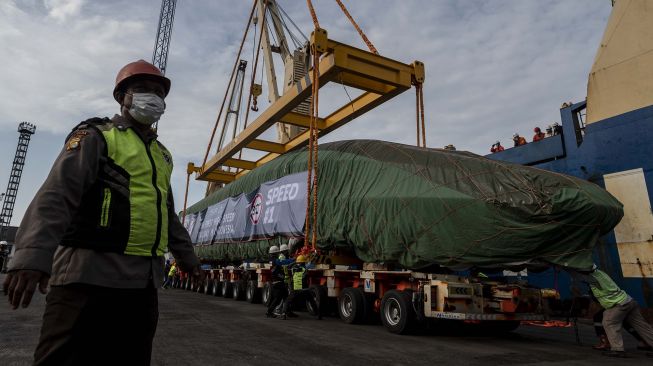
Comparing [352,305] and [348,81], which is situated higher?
[348,81]

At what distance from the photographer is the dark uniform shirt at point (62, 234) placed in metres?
1.55

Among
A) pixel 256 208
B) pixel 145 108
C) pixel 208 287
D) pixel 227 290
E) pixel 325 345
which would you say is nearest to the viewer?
pixel 145 108

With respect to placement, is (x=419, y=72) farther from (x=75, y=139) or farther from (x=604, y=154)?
(x=75, y=139)

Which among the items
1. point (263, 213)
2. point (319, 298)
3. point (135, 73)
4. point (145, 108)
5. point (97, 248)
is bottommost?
point (319, 298)

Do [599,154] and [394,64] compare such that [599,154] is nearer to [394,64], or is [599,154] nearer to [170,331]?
[394,64]

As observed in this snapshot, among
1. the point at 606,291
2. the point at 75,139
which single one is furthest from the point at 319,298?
the point at 75,139

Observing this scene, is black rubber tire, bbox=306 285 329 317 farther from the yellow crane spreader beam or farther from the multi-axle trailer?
the yellow crane spreader beam

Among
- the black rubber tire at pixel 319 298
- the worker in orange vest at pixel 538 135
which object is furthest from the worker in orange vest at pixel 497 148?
the black rubber tire at pixel 319 298

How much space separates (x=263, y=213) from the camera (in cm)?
1177

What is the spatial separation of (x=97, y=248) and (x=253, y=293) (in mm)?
11931

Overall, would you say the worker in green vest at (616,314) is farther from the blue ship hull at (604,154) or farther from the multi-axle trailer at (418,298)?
the blue ship hull at (604,154)

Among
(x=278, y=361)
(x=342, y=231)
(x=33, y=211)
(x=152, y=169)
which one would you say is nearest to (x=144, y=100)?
(x=152, y=169)

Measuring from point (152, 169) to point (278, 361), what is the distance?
3349 millimetres

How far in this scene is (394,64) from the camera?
464 inches
